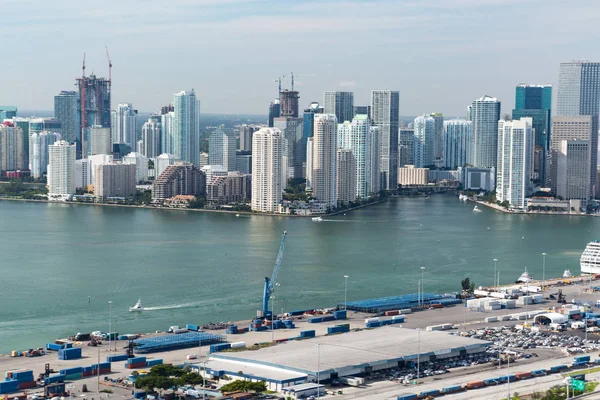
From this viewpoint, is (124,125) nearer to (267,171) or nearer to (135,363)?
(267,171)

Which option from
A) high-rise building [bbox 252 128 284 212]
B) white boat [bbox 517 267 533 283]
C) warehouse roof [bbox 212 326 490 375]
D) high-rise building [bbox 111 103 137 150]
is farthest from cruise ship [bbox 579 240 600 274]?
high-rise building [bbox 111 103 137 150]

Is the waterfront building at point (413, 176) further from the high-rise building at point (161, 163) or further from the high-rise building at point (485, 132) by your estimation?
the high-rise building at point (161, 163)

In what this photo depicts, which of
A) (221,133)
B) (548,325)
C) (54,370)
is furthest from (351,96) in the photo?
(54,370)

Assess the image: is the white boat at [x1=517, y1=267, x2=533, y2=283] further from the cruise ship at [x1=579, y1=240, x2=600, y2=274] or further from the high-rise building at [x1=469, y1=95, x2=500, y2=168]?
the high-rise building at [x1=469, y1=95, x2=500, y2=168]

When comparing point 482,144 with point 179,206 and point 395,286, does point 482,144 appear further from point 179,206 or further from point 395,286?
point 395,286

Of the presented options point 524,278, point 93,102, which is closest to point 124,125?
point 93,102

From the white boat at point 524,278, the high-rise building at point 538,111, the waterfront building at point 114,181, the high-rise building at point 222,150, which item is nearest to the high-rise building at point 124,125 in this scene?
the high-rise building at point 222,150
